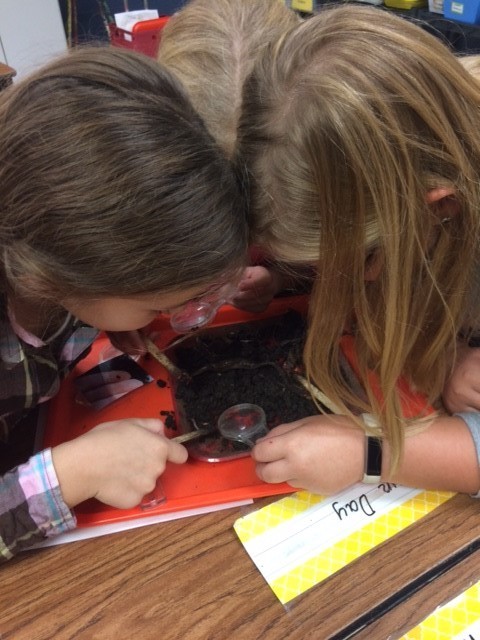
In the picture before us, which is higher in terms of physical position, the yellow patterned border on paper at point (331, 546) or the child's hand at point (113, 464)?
the child's hand at point (113, 464)

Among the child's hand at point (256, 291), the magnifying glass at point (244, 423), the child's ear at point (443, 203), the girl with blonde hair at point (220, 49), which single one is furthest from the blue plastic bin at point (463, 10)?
the magnifying glass at point (244, 423)

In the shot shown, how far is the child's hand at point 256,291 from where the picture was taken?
769 mm

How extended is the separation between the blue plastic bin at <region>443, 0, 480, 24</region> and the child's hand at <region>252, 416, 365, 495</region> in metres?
1.05

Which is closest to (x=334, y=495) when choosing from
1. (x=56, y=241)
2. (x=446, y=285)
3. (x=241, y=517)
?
(x=241, y=517)

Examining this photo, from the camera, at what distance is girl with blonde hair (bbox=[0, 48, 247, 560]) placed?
0.38 m

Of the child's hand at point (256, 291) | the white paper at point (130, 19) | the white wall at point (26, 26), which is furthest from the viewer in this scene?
the white wall at point (26, 26)

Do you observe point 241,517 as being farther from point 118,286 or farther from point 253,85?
point 253,85

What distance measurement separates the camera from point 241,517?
0.50 meters

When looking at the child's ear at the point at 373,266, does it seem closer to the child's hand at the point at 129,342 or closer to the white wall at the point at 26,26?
the child's hand at the point at 129,342

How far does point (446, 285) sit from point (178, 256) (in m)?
0.25

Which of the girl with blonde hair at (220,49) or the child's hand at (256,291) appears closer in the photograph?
the girl with blonde hair at (220,49)

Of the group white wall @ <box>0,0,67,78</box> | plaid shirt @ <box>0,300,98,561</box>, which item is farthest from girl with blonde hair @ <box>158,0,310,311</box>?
white wall @ <box>0,0,67,78</box>

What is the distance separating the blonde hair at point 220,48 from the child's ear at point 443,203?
0.54 ft

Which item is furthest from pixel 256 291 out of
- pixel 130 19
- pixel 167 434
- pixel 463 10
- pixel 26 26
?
pixel 26 26
